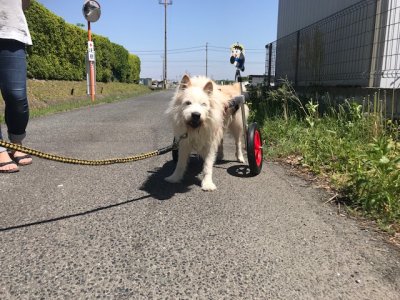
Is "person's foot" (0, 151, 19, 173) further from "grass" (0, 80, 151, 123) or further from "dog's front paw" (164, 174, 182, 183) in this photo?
"grass" (0, 80, 151, 123)

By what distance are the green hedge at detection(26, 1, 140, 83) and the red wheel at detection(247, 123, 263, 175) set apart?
451 inches

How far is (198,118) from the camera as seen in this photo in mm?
3316

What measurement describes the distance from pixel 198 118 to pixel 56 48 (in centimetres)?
1362

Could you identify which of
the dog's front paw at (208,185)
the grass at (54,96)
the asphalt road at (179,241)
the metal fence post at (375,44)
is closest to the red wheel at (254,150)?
the asphalt road at (179,241)

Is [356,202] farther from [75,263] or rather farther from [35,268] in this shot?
[35,268]

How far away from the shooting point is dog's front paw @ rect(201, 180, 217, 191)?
3605 millimetres

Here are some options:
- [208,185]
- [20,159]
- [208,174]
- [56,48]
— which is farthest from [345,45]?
[56,48]

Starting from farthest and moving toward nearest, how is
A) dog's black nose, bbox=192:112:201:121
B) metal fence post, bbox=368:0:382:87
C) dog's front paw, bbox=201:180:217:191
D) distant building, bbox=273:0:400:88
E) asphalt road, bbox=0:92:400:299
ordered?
metal fence post, bbox=368:0:382:87 → distant building, bbox=273:0:400:88 → dog's front paw, bbox=201:180:217:191 → dog's black nose, bbox=192:112:201:121 → asphalt road, bbox=0:92:400:299

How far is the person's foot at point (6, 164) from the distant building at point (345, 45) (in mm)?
5653

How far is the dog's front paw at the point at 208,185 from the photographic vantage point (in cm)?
361

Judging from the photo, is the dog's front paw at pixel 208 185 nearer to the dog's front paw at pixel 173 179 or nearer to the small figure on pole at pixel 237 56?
the dog's front paw at pixel 173 179

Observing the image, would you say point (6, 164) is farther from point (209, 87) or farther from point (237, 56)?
point (237, 56)

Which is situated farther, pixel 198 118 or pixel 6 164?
pixel 6 164

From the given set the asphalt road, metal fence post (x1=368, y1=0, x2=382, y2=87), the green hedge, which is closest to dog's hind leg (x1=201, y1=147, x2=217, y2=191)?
the asphalt road
